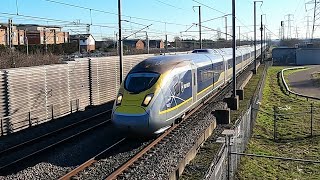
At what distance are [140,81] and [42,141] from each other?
15.7 ft

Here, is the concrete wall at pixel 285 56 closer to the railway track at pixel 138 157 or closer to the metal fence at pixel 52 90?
the metal fence at pixel 52 90

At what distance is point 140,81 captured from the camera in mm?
14617

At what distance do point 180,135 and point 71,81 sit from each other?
10786 mm

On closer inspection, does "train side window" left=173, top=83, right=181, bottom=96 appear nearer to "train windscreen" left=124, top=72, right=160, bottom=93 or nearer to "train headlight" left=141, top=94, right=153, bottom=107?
"train windscreen" left=124, top=72, right=160, bottom=93

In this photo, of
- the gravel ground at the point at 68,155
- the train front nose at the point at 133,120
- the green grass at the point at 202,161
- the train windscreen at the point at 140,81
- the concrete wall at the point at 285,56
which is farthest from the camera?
the concrete wall at the point at 285,56

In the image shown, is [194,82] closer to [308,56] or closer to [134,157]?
[134,157]

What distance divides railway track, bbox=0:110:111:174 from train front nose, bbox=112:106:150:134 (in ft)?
9.05

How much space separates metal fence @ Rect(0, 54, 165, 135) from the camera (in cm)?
1825

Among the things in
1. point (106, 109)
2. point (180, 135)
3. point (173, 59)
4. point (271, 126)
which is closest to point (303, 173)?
point (180, 135)

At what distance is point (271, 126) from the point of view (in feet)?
71.2

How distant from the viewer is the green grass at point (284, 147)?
42.9 ft

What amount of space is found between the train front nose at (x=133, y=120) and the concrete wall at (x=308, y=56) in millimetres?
79002

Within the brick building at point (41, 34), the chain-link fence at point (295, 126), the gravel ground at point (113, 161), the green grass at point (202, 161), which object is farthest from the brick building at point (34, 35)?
the green grass at point (202, 161)

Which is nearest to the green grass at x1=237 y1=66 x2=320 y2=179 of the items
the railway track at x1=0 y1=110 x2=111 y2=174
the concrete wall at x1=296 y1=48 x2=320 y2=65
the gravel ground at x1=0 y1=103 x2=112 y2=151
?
the railway track at x1=0 y1=110 x2=111 y2=174
